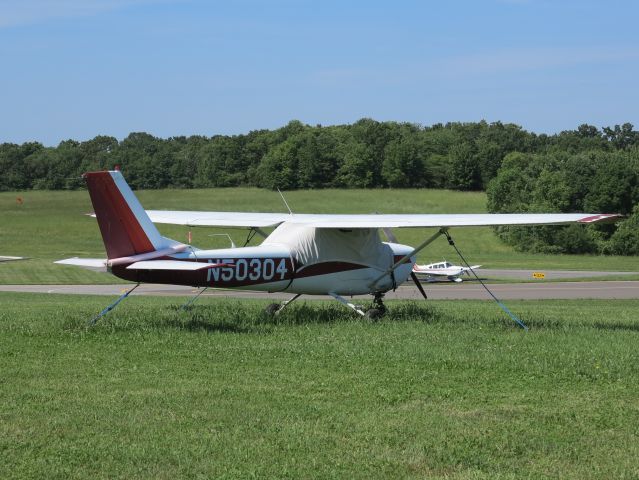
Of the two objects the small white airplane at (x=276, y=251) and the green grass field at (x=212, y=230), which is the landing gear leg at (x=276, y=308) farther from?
the green grass field at (x=212, y=230)

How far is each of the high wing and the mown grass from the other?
77.8 inches

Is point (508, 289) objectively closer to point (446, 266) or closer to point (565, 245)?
point (446, 266)

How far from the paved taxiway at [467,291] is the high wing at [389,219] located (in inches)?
419

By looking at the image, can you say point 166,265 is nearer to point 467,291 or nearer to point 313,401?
point 313,401

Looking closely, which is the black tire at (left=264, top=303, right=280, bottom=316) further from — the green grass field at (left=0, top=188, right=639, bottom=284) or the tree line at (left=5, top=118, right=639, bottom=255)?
the tree line at (left=5, top=118, right=639, bottom=255)

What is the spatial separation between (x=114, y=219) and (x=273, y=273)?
3457 millimetres

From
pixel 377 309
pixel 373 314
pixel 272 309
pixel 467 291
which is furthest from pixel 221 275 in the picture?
pixel 467 291

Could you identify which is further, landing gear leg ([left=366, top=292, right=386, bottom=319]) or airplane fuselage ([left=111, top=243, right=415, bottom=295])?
landing gear leg ([left=366, top=292, right=386, bottom=319])

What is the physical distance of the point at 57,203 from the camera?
91000 millimetres

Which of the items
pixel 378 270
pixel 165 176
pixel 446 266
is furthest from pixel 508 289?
pixel 165 176

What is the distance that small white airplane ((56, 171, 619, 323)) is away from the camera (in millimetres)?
14289

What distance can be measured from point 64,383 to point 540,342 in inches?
276

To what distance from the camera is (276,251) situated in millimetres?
16734

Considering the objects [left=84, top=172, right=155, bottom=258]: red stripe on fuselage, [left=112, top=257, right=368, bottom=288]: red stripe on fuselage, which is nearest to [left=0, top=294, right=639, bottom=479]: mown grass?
[left=112, top=257, right=368, bottom=288]: red stripe on fuselage
